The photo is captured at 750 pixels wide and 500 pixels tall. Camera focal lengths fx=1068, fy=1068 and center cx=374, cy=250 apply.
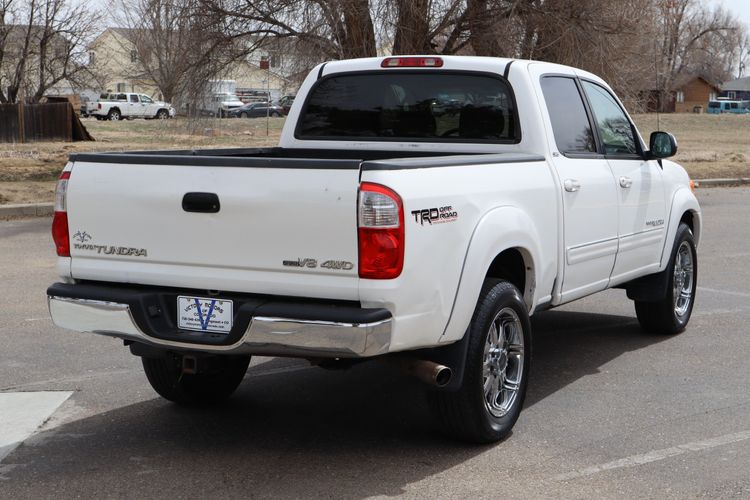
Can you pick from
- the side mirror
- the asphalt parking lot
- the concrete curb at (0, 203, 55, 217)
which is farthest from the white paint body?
the concrete curb at (0, 203, 55, 217)

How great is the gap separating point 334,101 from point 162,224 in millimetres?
2148

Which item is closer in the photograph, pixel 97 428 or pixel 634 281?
pixel 97 428

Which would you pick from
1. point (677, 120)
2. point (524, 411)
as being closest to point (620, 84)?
point (524, 411)

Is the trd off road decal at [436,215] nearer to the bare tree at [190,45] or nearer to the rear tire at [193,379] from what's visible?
the rear tire at [193,379]

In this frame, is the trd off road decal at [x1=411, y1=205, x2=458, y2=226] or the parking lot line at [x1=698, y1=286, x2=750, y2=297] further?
the parking lot line at [x1=698, y1=286, x2=750, y2=297]

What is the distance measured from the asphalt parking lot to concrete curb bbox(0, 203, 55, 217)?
833 centimetres

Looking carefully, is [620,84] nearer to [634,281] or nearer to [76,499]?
[634,281]

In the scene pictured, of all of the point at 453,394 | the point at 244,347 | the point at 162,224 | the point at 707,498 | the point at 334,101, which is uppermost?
the point at 334,101

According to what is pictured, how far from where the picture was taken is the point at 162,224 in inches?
195

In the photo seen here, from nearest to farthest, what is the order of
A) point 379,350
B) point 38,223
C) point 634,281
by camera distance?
point 379,350 < point 634,281 < point 38,223

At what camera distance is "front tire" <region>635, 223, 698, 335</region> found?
7781mm

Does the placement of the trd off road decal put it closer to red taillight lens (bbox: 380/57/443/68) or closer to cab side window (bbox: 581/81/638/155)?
red taillight lens (bbox: 380/57/443/68)

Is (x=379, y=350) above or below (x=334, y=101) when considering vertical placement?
below

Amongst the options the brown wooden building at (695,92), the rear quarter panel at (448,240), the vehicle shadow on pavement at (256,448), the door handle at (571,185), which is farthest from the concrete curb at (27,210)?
the brown wooden building at (695,92)
